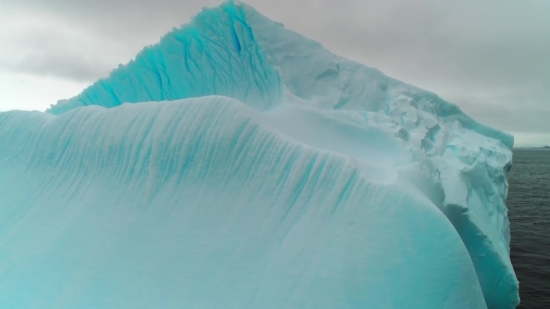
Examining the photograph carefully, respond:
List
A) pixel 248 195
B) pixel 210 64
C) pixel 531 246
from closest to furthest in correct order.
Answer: pixel 248 195 → pixel 210 64 → pixel 531 246

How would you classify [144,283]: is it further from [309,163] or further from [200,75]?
[200,75]

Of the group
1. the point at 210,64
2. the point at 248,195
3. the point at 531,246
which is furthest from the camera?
the point at 531,246

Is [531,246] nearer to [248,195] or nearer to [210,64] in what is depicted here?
[210,64]

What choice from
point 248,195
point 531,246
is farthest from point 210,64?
point 531,246

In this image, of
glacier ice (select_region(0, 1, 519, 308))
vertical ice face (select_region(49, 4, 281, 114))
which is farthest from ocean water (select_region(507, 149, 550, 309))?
vertical ice face (select_region(49, 4, 281, 114))

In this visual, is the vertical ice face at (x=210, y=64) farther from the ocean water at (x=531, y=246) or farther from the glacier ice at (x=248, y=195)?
the ocean water at (x=531, y=246)

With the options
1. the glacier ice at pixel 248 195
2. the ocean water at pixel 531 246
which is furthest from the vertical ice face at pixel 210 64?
the ocean water at pixel 531 246

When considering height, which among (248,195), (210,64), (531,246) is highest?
(210,64)

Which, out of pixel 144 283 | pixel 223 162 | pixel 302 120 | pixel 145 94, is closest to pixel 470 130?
pixel 302 120

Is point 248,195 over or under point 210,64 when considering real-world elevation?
under

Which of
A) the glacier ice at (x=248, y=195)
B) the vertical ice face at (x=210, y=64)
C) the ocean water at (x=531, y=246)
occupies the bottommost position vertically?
the ocean water at (x=531, y=246)
